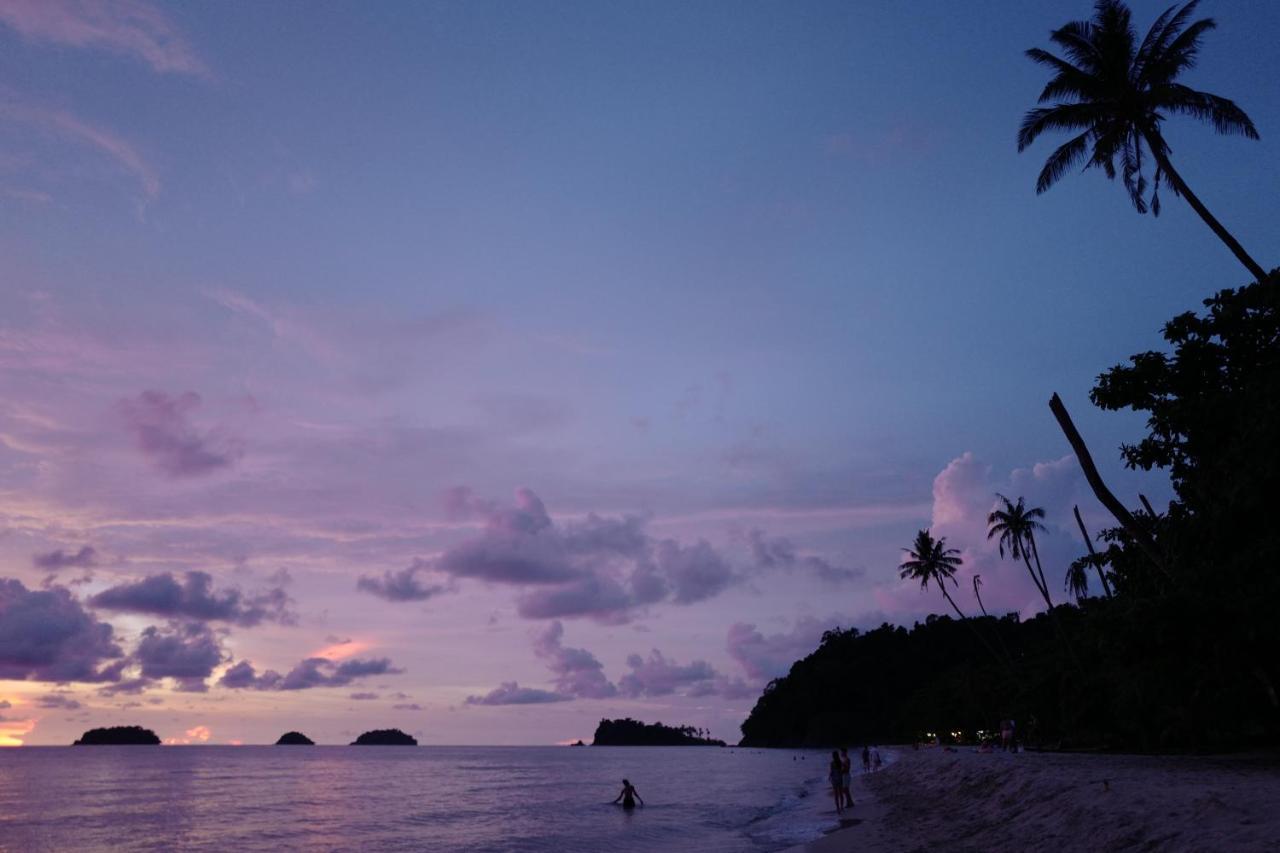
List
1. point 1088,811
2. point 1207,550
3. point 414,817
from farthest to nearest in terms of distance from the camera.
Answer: point 414,817, point 1207,550, point 1088,811

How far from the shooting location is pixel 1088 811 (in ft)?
54.3

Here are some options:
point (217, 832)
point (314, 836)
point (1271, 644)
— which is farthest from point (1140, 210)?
point (217, 832)

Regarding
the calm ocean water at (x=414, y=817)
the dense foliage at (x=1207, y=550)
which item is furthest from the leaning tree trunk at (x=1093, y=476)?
the calm ocean water at (x=414, y=817)

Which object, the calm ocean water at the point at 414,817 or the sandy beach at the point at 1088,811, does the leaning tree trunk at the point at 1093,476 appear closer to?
the sandy beach at the point at 1088,811

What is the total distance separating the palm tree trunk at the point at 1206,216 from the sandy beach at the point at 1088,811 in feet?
→ 42.7

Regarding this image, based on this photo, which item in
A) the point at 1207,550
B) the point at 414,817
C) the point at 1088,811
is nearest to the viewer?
the point at 1088,811

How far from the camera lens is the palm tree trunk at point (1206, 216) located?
23.6 metres

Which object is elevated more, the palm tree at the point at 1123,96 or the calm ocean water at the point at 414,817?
the palm tree at the point at 1123,96

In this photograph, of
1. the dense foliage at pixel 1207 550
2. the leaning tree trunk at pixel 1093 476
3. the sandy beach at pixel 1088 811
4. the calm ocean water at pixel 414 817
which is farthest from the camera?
the calm ocean water at pixel 414 817

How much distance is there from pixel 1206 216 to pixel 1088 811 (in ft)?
59.6

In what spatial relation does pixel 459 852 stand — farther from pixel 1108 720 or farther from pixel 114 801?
pixel 114 801

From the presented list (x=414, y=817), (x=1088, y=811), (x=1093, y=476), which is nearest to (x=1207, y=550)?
(x=1093, y=476)

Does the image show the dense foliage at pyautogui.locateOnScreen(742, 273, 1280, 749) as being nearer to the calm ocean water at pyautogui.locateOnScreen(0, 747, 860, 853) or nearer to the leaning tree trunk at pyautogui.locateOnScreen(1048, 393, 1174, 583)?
the leaning tree trunk at pyautogui.locateOnScreen(1048, 393, 1174, 583)

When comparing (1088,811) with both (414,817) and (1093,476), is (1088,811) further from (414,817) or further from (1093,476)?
(414,817)
